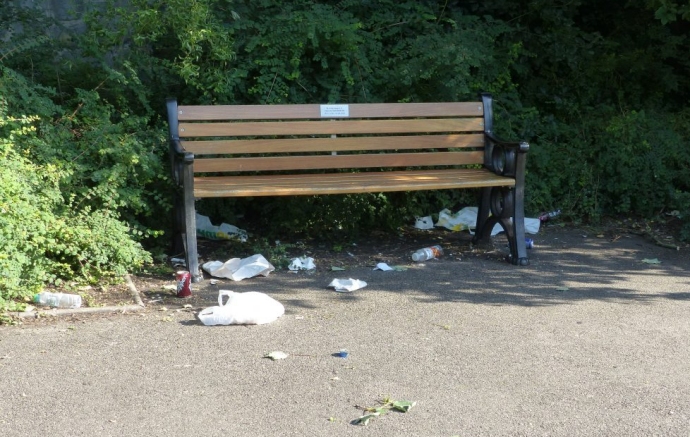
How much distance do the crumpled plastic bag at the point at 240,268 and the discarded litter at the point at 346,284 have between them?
523 mm

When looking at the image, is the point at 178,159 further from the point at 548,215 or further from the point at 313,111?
the point at 548,215

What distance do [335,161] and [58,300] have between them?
7.85 feet

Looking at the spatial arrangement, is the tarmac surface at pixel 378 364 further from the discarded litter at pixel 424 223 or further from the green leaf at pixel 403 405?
the discarded litter at pixel 424 223

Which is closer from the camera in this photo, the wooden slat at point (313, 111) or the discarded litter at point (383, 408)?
the discarded litter at point (383, 408)

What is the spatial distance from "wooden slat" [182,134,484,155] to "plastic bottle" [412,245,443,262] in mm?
804

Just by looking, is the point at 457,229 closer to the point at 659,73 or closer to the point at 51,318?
the point at 659,73

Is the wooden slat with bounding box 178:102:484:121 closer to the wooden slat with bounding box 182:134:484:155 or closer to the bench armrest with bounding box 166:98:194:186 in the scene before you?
the bench armrest with bounding box 166:98:194:186

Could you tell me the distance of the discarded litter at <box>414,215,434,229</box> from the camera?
24.8 ft

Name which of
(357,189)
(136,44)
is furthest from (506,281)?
(136,44)

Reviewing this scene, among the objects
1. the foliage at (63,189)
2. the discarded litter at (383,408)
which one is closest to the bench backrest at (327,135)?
the foliage at (63,189)

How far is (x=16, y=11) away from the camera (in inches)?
276

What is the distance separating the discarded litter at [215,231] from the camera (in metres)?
6.99

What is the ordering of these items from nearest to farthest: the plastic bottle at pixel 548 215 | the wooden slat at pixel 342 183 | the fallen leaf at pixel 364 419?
the fallen leaf at pixel 364 419
the wooden slat at pixel 342 183
the plastic bottle at pixel 548 215

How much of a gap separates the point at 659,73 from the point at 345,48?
3413mm
